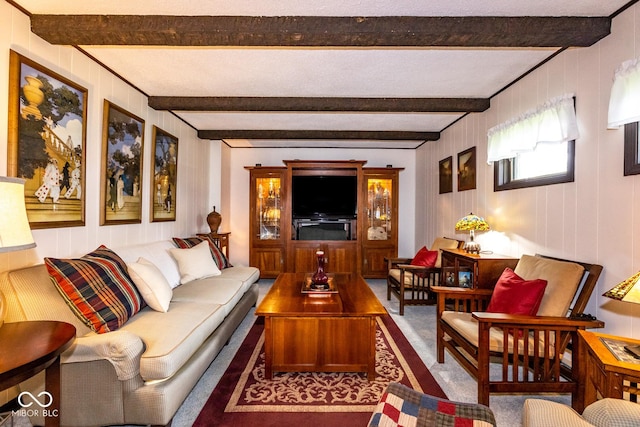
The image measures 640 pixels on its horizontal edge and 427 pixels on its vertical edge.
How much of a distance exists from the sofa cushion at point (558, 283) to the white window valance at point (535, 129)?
0.94m

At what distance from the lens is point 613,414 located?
3.25ft

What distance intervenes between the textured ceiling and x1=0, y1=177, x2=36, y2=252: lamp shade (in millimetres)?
1363

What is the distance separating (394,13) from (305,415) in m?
2.59

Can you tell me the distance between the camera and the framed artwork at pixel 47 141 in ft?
6.56

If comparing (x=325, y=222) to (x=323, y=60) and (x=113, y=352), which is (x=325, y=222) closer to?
(x=323, y=60)

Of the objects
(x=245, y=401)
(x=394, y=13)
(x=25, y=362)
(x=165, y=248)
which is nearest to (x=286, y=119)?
(x=165, y=248)

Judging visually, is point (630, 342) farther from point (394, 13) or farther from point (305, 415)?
point (394, 13)

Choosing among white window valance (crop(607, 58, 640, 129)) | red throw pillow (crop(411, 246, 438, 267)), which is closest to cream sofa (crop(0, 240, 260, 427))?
white window valance (crop(607, 58, 640, 129))

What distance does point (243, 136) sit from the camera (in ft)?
16.6

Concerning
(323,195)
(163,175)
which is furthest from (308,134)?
(163,175)

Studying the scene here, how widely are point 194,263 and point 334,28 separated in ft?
8.79

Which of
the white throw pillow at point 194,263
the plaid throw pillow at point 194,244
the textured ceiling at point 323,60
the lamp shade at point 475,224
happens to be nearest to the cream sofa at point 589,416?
the textured ceiling at point 323,60

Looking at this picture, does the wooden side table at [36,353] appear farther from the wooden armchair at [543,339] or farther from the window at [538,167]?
the window at [538,167]
